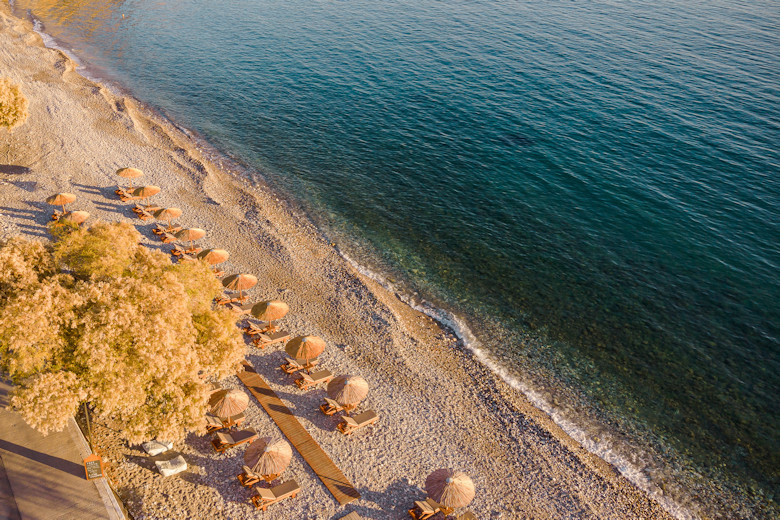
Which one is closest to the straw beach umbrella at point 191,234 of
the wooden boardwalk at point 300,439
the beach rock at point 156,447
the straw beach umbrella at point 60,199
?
the straw beach umbrella at point 60,199

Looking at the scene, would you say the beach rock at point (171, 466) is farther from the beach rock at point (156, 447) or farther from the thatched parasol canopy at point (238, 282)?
the thatched parasol canopy at point (238, 282)

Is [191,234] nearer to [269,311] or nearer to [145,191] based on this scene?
[145,191]

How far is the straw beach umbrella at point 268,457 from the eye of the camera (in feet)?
73.6

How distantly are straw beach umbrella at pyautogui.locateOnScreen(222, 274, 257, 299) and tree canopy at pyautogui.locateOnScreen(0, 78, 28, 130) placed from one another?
97.0 feet

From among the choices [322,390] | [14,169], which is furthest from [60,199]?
[322,390]

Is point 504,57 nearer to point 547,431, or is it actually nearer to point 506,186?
point 506,186

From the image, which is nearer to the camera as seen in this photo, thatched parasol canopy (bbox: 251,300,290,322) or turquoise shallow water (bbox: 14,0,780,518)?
thatched parasol canopy (bbox: 251,300,290,322)

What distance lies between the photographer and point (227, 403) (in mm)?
24812

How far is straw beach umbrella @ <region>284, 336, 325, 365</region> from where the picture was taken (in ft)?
94.4

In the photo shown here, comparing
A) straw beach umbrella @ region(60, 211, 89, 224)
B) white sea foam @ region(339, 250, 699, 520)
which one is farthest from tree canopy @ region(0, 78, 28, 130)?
white sea foam @ region(339, 250, 699, 520)

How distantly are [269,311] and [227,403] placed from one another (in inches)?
297

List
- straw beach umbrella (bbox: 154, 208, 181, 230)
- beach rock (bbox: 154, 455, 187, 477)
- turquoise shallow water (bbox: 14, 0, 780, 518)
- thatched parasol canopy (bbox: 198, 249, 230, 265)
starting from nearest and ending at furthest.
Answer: beach rock (bbox: 154, 455, 187, 477)
turquoise shallow water (bbox: 14, 0, 780, 518)
thatched parasol canopy (bbox: 198, 249, 230, 265)
straw beach umbrella (bbox: 154, 208, 181, 230)

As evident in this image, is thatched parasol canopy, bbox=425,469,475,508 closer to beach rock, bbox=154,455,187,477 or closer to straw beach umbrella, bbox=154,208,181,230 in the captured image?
beach rock, bbox=154,455,187,477

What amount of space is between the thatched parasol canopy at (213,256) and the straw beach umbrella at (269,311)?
228 inches
